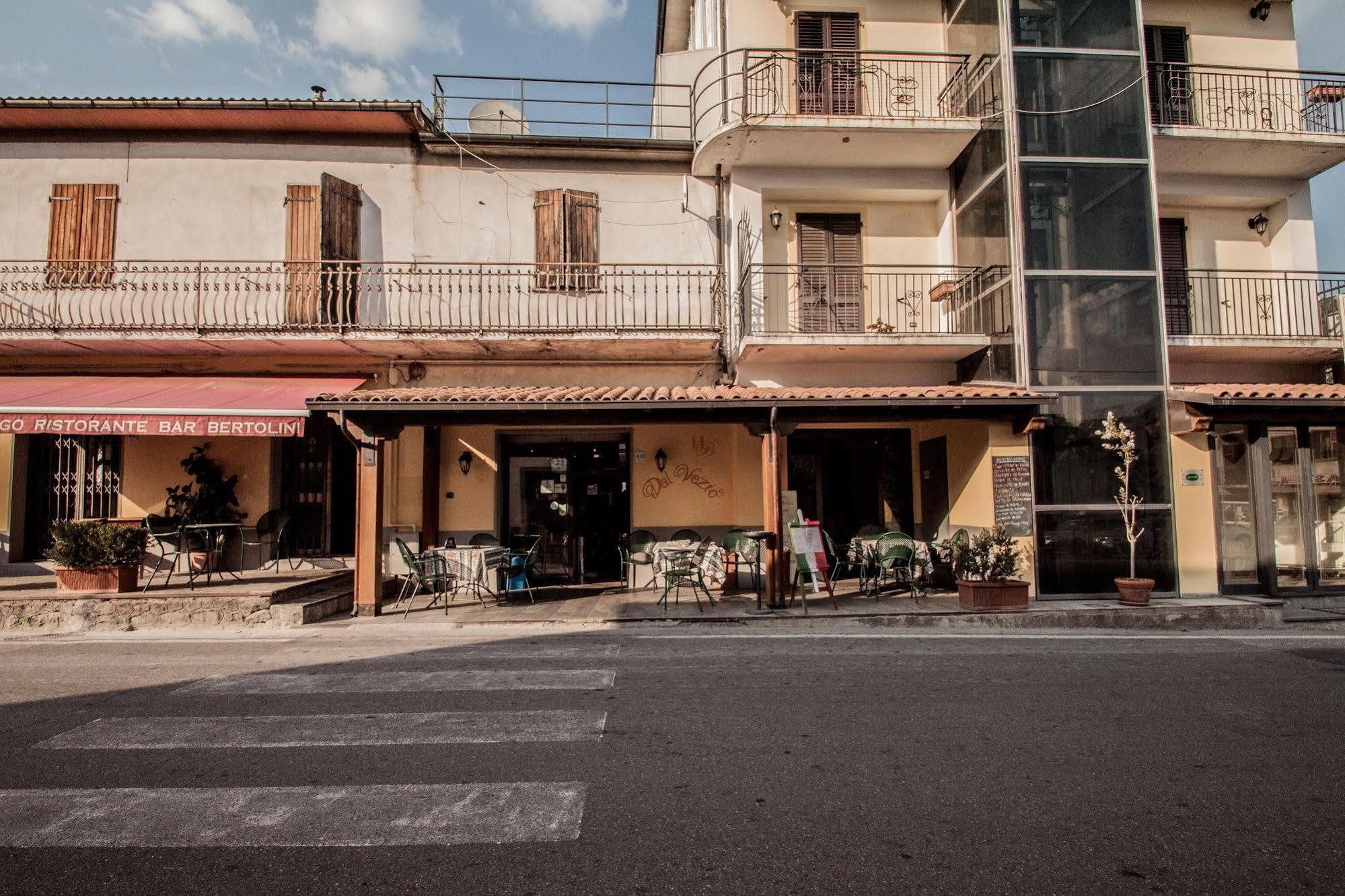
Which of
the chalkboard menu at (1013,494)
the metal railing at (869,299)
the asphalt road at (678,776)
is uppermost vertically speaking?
the metal railing at (869,299)

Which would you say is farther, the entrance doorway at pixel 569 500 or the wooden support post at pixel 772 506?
the entrance doorway at pixel 569 500

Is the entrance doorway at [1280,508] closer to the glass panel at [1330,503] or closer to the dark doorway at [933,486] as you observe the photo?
the glass panel at [1330,503]

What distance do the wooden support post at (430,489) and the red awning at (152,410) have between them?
5.55 feet

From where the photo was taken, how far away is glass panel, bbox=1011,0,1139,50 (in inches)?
440

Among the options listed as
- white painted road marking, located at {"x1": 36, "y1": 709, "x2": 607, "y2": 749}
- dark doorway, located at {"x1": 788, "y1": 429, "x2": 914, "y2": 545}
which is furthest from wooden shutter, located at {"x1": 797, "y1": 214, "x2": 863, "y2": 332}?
white painted road marking, located at {"x1": 36, "y1": 709, "x2": 607, "y2": 749}

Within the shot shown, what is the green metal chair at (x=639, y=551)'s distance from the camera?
36.9 feet

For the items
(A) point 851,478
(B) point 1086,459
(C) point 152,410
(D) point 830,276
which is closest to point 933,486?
(A) point 851,478

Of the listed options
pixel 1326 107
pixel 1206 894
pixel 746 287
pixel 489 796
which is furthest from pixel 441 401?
pixel 1326 107

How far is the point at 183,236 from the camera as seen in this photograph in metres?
12.1

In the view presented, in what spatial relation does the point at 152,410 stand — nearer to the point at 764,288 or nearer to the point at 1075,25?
the point at 764,288

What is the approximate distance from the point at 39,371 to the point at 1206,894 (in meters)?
15.8

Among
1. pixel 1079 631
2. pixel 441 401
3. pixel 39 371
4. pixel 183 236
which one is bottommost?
pixel 1079 631

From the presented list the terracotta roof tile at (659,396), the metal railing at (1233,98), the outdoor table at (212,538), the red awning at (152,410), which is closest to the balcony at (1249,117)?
the metal railing at (1233,98)

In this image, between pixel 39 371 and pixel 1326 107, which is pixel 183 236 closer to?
pixel 39 371
